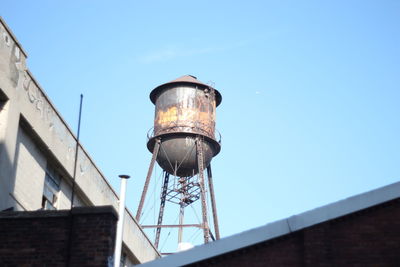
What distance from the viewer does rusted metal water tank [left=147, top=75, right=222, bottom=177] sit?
30.6 meters

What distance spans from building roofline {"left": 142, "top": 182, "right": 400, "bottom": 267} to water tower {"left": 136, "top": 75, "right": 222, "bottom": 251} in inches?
720

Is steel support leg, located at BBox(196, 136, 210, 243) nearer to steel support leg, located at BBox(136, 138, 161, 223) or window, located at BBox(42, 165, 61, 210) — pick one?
steel support leg, located at BBox(136, 138, 161, 223)

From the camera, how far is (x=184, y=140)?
100 feet

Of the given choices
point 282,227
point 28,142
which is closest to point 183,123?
point 28,142

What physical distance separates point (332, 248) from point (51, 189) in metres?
9.39

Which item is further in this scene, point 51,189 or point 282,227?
point 51,189

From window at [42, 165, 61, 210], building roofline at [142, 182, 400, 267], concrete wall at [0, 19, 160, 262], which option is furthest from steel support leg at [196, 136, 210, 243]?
building roofline at [142, 182, 400, 267]

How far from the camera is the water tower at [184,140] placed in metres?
30.5

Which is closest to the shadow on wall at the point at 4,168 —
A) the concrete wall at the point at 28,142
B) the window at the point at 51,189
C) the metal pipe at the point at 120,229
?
the concrete wall at the point at 28,142

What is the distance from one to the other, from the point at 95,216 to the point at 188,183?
67.1ft

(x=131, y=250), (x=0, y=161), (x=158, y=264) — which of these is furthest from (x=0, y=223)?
(x=131, y=250)

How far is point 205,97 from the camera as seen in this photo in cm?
3197

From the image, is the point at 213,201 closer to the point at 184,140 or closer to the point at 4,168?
the point at 184,140

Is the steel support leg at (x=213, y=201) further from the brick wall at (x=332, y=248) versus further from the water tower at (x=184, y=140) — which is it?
the brick wall at (x=332, y=248)
